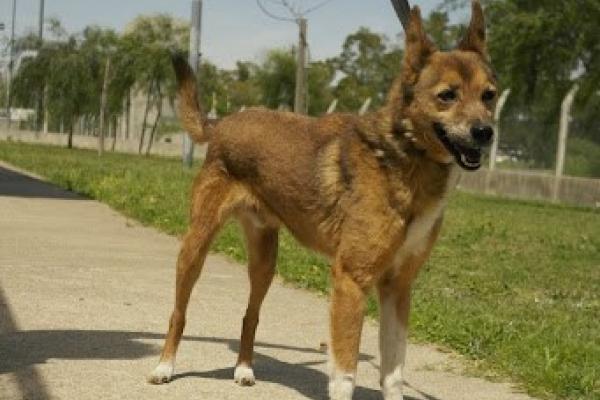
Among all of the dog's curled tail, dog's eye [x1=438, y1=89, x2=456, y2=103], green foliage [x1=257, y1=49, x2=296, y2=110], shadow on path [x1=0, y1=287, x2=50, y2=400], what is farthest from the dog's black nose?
green foliage [x1=257, y1=49, x2=296, y2=110]

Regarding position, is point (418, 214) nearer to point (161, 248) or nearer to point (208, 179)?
point (208, 179)

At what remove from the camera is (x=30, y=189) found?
752 inches

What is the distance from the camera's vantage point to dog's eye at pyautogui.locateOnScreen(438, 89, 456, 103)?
4516 millimetres

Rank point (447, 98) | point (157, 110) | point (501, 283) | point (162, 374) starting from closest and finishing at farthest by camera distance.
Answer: point (447, 98)
point (162, 374)
point (501, 283)
point (157, 110)

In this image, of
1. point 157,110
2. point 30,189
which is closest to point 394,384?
point 30,189

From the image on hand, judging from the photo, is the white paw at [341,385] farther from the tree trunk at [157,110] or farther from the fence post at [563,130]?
the tree trunk at [157,110]

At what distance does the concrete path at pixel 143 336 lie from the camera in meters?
5.45

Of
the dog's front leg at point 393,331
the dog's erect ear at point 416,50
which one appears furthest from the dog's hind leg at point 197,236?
the dog's erect ear at point 416,50

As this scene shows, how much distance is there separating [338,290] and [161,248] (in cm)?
714

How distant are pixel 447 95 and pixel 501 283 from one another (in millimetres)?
6022

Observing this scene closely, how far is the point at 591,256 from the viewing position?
13.6 meters

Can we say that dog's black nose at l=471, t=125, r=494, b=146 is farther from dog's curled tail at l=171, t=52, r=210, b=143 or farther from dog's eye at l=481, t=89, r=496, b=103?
dog's curled tail at l=171, t=52, r=210, b=143

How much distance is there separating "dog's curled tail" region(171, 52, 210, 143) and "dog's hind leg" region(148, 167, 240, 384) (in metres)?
0.56

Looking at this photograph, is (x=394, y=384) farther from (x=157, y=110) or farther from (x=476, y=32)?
(x=157, y=110)
